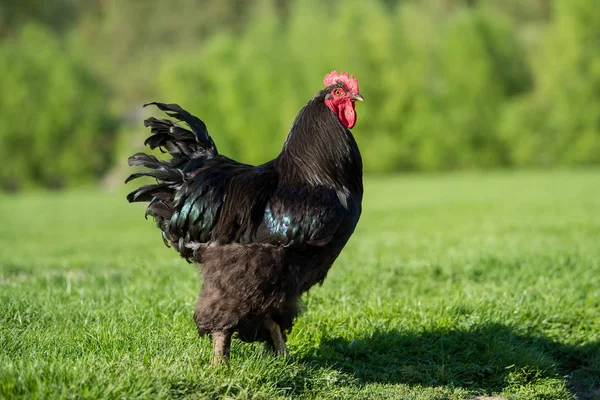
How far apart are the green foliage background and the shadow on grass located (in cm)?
3455

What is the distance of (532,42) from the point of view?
45344 mm

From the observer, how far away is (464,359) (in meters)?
4.64

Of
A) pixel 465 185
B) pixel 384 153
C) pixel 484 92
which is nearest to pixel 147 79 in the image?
pixel 384 153

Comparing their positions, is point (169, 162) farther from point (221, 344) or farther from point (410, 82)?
point (410, 82)

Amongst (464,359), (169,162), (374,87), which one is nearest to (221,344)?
(169,162)

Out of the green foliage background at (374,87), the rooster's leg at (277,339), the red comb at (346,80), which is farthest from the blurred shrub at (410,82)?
the rooster's leg at (277,339)

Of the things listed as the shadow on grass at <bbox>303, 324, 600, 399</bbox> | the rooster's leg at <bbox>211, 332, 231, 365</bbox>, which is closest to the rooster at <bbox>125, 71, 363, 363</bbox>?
the rooster's leg at <bbox>211, 332, 231, 365</bbox>

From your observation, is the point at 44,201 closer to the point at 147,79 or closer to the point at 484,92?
the point at 484,92

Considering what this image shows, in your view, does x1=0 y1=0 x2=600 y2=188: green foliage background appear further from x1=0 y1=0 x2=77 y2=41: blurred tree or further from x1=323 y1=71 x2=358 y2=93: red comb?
x1=323 y1=71 x2=358 y2=93: red comb

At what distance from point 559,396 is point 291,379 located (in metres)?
1.85

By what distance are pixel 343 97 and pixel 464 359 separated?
2.08 metres

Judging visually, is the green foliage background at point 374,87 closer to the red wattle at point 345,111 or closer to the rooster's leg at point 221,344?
the red wattle at point 345,111

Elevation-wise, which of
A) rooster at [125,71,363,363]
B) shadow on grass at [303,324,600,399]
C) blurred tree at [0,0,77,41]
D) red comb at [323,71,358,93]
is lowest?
shadow on grass at [303,324,600,399]

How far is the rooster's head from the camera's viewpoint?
13.9 ft
